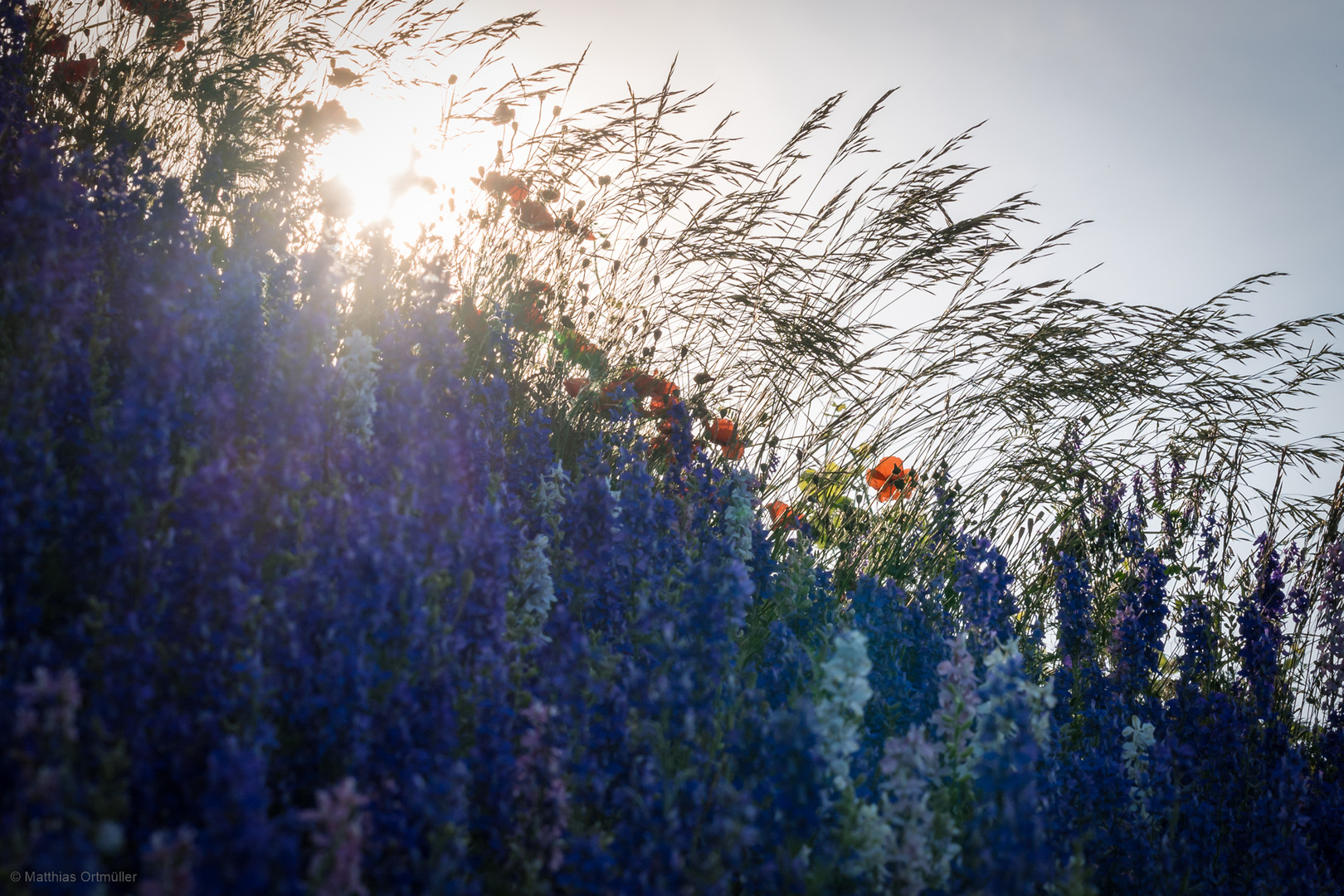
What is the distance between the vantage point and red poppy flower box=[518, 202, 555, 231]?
11.8 ft

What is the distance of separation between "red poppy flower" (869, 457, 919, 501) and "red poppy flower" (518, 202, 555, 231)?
1.97 metres

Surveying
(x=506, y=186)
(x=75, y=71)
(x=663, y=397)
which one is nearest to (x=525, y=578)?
(x=663, y=397)

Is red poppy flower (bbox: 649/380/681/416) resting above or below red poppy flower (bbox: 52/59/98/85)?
below

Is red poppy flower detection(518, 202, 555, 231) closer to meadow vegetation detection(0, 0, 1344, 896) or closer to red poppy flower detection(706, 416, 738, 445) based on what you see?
meadow vegetation detection(0, 0, 1344, 896)

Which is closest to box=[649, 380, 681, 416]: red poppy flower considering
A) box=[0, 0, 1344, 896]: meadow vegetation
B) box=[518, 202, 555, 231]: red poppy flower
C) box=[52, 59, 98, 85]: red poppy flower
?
box=[0, 0, 1344, 896]: meadow vegetation

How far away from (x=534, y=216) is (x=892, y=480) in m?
2.10

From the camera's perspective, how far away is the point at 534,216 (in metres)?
3.59

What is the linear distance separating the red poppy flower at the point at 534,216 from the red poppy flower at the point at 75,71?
1.92 metres

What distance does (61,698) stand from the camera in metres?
0.99

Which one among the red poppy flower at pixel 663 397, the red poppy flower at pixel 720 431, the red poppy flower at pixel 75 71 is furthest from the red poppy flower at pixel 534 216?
the red poppy flower at pixel 75 71

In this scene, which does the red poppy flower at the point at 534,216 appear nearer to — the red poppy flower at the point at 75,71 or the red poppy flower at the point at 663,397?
the red poppy flower at the point at 663,397

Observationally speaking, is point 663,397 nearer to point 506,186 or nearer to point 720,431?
point 720,431

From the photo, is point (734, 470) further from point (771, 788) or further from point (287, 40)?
point (287, 40)

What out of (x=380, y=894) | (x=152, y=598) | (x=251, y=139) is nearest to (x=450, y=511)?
(x=152, y=598)
